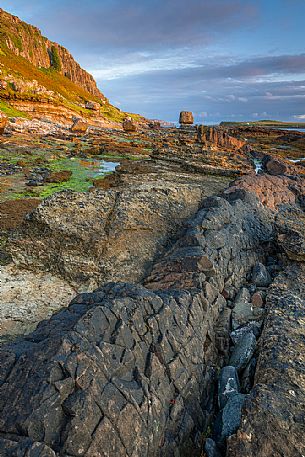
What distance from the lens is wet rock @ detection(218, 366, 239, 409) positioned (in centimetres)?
712

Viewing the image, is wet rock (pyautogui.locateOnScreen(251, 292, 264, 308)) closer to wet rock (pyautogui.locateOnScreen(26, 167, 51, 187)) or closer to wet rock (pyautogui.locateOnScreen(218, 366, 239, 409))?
wet rock (pyautogui.locateOnScreen(218, 366, 239, 409))

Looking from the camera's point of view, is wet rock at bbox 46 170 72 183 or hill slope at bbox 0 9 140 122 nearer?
wet rock at bbox 46 170 72 183

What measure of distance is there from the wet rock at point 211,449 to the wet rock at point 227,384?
1.14 m

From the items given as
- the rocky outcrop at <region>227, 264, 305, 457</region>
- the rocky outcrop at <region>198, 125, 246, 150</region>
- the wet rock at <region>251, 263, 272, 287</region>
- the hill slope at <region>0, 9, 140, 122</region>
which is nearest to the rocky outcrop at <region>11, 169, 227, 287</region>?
the wet rock at <region>251, 263, 272, 287</region>

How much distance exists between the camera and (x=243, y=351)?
8367 mm

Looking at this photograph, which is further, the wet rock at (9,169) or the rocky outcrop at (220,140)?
the rocky outcrop at (220,140)

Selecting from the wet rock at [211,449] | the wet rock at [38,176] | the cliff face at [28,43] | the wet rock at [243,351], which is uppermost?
the cliff face at [28,43]

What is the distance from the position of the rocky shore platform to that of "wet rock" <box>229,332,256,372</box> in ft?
0.14

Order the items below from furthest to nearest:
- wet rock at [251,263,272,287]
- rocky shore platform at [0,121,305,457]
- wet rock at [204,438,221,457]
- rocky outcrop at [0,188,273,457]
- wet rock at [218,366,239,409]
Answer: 1. wet rock at [251,263,272,287]
2. wet rock at [218,366,239,409]
3. wet rock at [204,438,221,457]
4. rocky shore platform at [0,121,305,457]
5. rocky outcrop at [0,188,273,457]

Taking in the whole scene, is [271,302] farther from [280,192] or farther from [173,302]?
[280,192]

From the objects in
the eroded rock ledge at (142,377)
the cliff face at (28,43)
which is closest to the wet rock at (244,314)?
the eroded rock ledge at (142,377)

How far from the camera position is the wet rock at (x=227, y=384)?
23.4 ft

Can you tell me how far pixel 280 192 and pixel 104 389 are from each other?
1906 cm

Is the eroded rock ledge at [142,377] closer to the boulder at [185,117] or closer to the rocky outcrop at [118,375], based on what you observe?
the rocky outcrop at [118,375]
